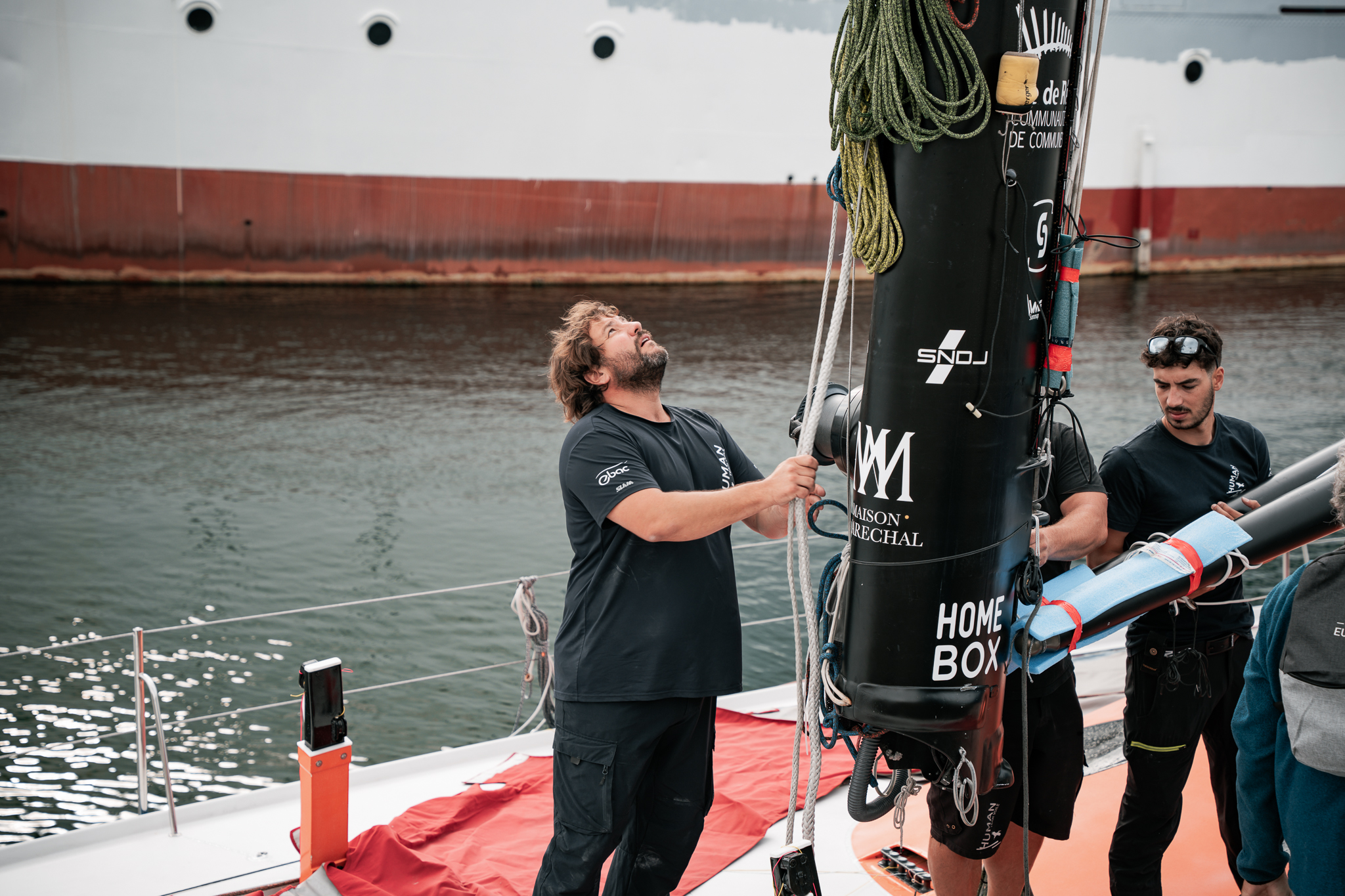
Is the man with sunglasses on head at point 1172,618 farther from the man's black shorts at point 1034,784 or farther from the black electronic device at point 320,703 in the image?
the black electronic device at point 320,703

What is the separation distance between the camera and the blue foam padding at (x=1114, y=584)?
2.03m

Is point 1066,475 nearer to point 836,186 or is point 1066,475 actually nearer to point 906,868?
point 836,186

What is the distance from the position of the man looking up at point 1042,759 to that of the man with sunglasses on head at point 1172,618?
0.81 feet

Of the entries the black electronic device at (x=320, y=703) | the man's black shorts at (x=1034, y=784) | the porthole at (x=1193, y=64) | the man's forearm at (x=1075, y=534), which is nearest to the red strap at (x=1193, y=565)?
the man's forearm at (x=1075, y=534)

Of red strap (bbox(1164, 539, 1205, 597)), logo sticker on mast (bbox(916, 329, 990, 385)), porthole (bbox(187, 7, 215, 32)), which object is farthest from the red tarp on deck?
porthole (bbox(187, 7, 215, 32))

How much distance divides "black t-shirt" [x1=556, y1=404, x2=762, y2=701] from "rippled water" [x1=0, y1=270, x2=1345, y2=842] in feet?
10.3

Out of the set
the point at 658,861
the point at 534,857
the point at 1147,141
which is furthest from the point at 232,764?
the point at 1147,141

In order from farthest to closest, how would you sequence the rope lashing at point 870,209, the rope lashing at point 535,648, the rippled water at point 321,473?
the rippled water at point 321,473 → the rope lashing at point 535,648 → the rope lashing at point 870,209

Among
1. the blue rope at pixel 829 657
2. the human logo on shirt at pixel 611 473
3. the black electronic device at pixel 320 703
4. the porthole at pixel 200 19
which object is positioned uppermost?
the porthole at pixel 200 19

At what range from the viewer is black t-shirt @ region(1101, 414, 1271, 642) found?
264 centimetres

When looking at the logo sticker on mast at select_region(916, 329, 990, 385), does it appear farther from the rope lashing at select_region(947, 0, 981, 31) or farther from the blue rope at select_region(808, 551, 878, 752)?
the rope lashing at select_region(947, 0, 981, 31)

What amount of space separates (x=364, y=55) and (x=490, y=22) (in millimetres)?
2361

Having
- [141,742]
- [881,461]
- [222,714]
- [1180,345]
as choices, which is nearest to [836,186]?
[881,461]

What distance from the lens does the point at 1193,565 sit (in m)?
2.18
